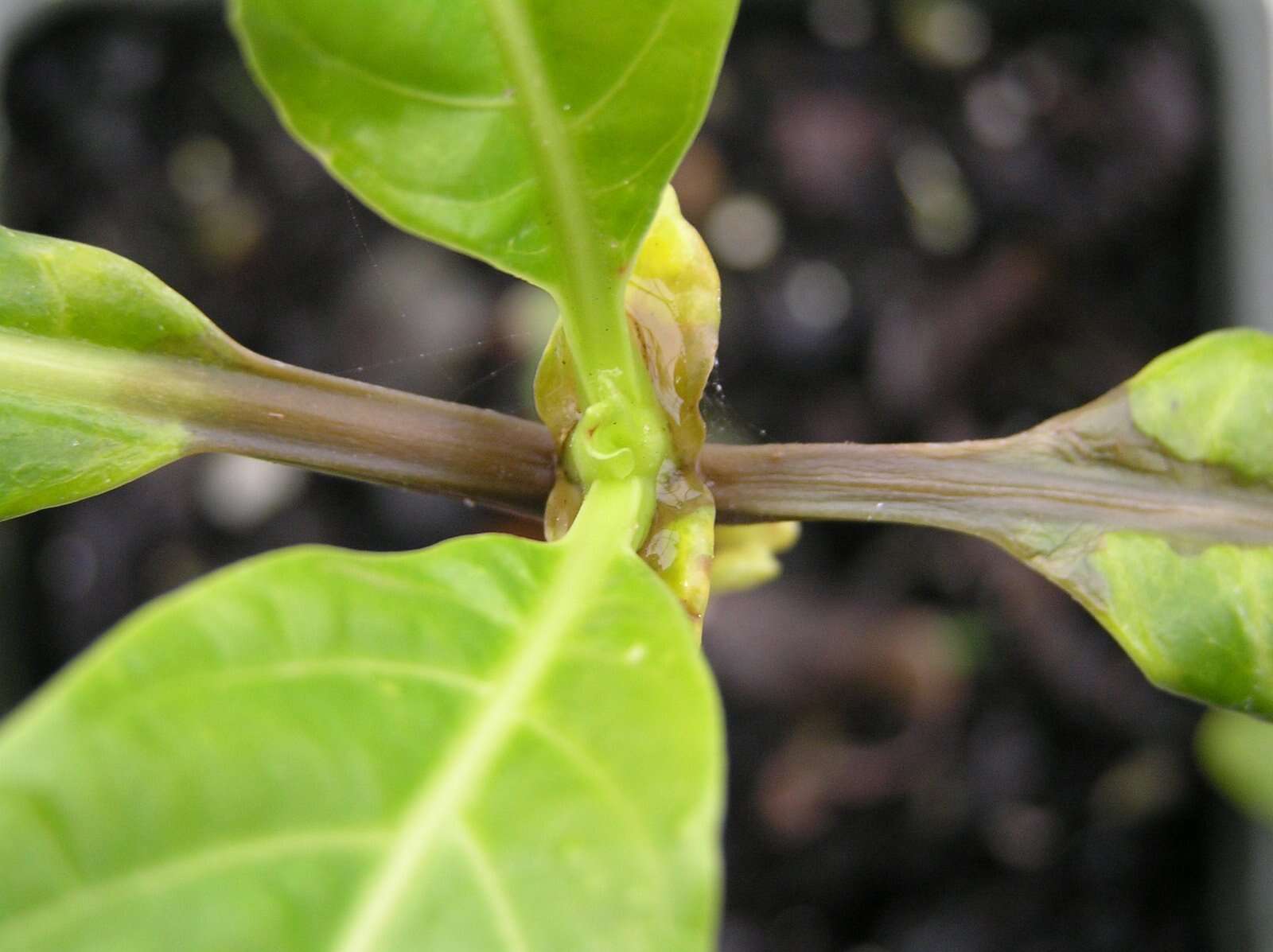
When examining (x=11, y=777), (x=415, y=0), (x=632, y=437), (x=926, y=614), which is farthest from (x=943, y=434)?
(x=11, y=777)

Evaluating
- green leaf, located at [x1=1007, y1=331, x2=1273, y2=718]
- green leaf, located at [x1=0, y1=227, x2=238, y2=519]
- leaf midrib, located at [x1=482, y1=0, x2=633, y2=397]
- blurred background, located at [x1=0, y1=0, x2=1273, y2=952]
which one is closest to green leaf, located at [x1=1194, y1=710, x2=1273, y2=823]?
blurred background, located at [x1=0, y1=0, x2=1273, y2=952]

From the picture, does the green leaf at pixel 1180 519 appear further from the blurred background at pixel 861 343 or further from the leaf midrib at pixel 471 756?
the blurred background at pixel 861 343

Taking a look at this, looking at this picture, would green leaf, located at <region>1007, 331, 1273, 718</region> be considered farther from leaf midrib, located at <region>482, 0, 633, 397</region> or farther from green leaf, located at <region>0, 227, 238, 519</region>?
green leaf, located at <region>0, 227, 238, 519</region>

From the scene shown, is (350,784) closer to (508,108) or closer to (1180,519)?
(508,108)

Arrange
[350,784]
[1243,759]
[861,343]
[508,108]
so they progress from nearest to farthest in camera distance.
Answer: [350,784] → [508,108] → [1243,759] → [861,343]

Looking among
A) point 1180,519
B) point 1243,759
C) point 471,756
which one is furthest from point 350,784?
point 1243,759

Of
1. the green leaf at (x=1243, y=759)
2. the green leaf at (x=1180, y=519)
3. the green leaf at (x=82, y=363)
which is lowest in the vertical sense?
the green leaf at (x=1243, y=759)

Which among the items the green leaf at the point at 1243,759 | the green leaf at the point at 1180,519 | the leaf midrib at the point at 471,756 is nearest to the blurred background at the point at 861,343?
the green leaf at the point at 1243,759

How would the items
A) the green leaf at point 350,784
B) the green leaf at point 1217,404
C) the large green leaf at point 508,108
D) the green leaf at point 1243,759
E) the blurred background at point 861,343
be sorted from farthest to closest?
the blurred background at point 861,343
the green leaf at point 1243,759
the green leaf at point 1217,404
the large green leaf at point 508,108
the green leaf at point 350,784
